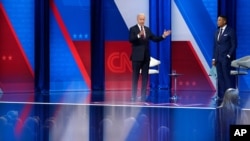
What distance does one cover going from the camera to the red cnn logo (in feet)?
45.2

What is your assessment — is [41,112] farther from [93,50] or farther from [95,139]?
[93,50]

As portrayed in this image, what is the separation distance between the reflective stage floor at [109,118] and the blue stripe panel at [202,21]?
2.20 m

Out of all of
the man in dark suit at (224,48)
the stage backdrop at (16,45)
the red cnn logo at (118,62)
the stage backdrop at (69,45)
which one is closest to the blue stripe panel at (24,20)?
the stage backdrop at (16,45)

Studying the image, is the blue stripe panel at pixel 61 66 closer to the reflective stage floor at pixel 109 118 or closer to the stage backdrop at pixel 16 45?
the stage backdrop at pixel 16 45

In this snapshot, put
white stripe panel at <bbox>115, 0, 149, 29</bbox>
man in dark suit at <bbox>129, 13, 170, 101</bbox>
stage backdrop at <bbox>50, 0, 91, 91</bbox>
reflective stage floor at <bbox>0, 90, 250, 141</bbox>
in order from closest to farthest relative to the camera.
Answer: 1. reflective stage floor at <bbox>0, 90, 250, 141</bbox>
2. man in dark suit at <bbox>129, 13, 170, 101</bbox>
3. stage backdrop at <bbox>50, 0, 91, 91</bbox>
4. white stripe panel at <bbox>115, 0, 149, 29</bbox>

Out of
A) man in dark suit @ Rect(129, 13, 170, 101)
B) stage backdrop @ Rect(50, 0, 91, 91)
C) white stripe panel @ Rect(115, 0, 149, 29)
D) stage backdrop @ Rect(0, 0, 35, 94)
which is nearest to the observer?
man in dark suit @ Rect(129, 13, 170, 101)

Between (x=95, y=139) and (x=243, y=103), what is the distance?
4.59 m

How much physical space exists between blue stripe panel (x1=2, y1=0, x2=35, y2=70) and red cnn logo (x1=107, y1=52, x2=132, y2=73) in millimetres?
1917

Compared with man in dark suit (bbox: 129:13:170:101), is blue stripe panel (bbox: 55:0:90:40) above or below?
above

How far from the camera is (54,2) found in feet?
→ 43.7

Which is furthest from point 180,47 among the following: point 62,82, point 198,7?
→ point 62,82

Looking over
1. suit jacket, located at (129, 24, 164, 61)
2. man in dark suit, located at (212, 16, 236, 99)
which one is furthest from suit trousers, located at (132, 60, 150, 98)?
man in dark suit, located at (212, 16, 236, 99)

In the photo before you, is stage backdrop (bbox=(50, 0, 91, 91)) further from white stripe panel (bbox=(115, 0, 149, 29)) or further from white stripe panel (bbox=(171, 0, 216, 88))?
white stripe panel (bbox=(171, 0, 216, 88))

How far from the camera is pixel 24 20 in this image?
42.5 feet
